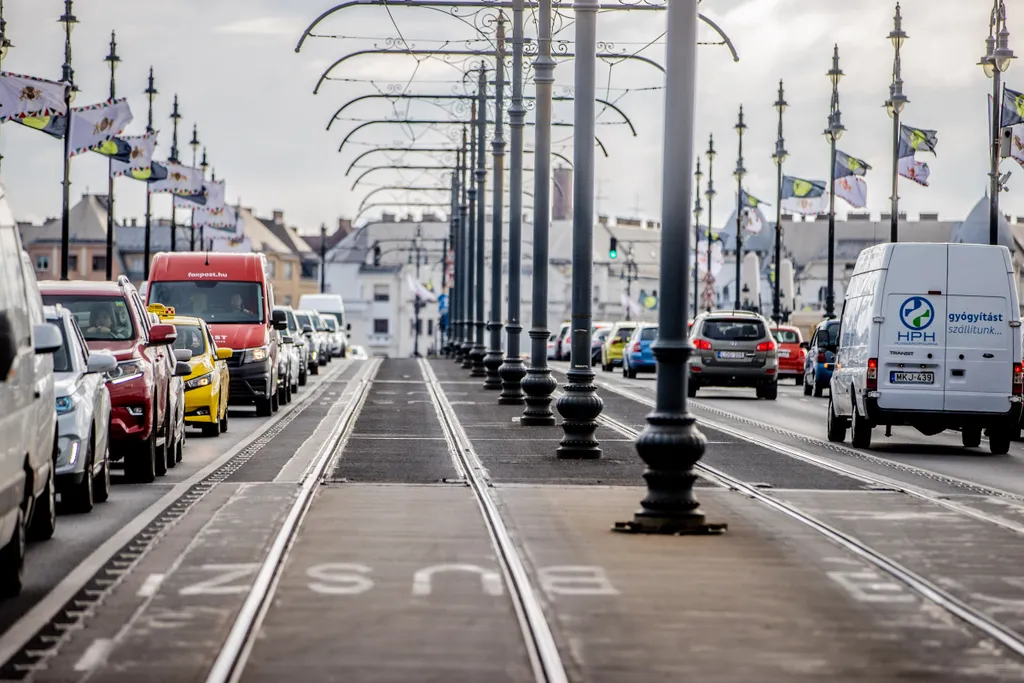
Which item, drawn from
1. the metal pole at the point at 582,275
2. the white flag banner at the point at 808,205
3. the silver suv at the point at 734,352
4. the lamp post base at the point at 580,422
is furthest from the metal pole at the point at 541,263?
the white flag banner at the point at 808,205

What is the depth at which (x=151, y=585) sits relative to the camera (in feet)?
32.5

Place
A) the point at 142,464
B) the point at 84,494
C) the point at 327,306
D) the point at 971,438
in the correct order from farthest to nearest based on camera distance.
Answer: the point at 327,306 → the point at 971,438 → the point at 142,464 → the point at 84,494

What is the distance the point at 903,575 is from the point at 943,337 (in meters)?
12.4

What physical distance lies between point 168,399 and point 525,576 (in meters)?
8.97

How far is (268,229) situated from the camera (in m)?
171

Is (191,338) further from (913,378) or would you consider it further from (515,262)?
(515,262)

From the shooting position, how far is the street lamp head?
49906mm

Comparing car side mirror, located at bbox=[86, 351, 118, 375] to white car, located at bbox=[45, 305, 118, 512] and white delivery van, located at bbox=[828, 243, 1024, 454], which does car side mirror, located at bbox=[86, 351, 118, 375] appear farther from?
white delivery van, located at bbox=[828, 243, 1024, 454]

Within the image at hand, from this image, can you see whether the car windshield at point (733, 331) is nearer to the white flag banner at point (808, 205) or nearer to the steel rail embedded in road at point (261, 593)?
the white flag banner at point (808, 205)

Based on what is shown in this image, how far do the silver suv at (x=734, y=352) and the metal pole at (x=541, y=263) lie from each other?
11.8 metres

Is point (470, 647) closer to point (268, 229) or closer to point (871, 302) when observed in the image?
point (871, 302)

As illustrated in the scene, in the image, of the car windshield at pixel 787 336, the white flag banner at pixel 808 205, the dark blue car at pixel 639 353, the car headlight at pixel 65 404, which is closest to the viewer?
the car headlight at pixel 65 404

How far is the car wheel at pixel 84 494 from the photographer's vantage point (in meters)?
13.9

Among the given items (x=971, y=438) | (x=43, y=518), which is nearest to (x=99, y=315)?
(x=43, y=518)
